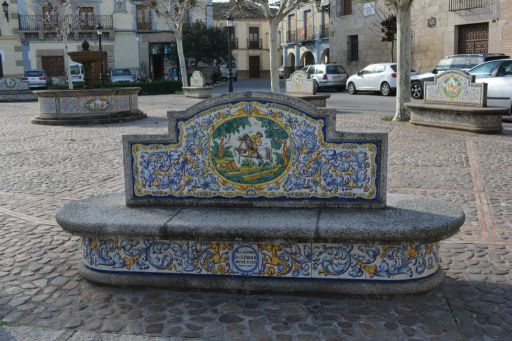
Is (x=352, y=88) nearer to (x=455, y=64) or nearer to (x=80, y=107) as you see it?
(x=455, y=64)

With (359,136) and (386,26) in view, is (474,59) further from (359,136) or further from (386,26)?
(359,136)

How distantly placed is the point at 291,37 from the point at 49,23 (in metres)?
19.1

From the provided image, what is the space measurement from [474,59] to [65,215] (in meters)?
19.4

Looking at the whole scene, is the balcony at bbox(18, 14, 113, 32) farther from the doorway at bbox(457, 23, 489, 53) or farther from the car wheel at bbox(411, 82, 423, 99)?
the car wheel at bbox(411, 82, 423, 99)

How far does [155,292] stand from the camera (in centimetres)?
395

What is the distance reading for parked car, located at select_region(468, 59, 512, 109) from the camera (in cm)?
1445

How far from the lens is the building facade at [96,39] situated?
136 ft

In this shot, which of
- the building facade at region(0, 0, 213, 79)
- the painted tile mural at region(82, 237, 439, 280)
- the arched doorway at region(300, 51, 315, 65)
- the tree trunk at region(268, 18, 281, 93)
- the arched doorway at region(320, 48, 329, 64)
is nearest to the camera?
the painted tile mural at region(82, 237, 439, 280)

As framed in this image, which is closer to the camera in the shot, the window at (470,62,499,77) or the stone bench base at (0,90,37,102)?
the window at (470,62,499,77)

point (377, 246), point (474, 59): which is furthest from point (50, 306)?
point (474, 59)

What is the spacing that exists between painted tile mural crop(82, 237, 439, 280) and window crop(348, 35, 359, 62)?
3272cm

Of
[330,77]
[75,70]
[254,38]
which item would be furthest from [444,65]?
[254,38]

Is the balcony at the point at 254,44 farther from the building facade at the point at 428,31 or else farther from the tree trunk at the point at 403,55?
the tree trunk at the point at 403,55

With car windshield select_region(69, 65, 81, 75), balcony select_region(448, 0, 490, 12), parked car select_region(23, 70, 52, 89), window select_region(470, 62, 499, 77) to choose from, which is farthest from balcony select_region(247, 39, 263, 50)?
window select_region(470, 62, 499, 77)
